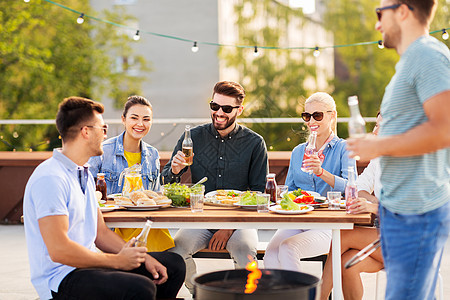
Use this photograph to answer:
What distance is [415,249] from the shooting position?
1.89m

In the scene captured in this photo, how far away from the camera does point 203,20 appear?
27.4 meters

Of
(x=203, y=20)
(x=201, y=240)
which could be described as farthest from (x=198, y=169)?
(x=203, y=20)

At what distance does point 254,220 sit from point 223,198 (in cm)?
47

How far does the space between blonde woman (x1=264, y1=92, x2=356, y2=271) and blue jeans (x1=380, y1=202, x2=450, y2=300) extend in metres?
1.25

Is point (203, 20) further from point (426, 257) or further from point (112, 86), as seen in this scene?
point (426, 257)

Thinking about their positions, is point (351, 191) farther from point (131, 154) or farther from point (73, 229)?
point (131, 154)

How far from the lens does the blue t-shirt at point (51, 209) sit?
2.38m

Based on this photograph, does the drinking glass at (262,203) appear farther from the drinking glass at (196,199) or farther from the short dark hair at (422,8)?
the short dark hair at (422,8)

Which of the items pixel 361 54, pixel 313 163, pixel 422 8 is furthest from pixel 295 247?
pixel 361 54

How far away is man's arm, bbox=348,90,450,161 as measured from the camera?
1803mm

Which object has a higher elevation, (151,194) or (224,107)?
(224,107)

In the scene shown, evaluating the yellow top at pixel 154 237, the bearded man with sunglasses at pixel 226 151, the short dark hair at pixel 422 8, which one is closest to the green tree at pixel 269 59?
the bearded man with sunglasses at pixel 226 151

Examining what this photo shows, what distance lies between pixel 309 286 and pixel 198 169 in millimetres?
1923

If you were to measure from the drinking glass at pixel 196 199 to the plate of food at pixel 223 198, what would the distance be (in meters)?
0.21
